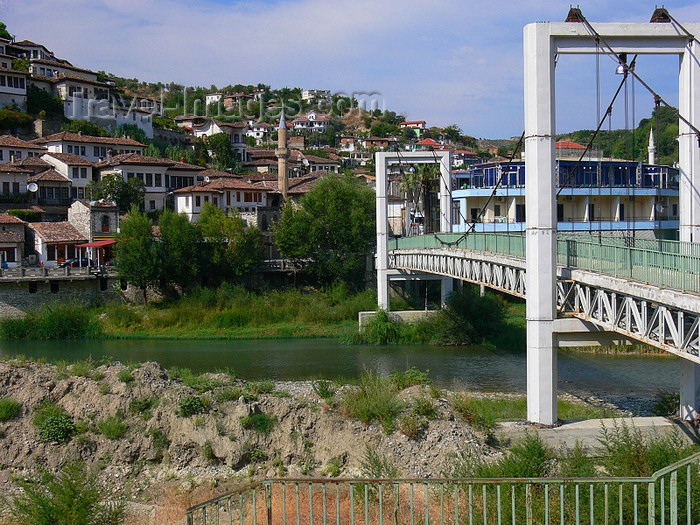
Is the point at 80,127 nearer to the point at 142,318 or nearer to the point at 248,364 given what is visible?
the point at 142,318

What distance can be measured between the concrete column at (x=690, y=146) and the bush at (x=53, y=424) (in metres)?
Result: 15.2

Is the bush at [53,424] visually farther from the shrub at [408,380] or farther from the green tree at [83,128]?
the green tree at [83,128]

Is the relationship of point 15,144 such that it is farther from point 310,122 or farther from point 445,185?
point 310,122

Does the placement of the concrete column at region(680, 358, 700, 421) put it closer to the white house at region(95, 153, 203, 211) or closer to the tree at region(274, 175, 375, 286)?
the tree at region(274, 175, 375, 286)

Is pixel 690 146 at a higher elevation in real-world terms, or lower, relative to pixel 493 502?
higher

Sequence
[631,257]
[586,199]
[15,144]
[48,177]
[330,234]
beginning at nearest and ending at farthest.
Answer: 1. [631,257]
2. [586,199]
3. [330,234]
4. [48,177]
5. [15,144]

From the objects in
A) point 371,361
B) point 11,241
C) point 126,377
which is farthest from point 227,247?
point 126,377

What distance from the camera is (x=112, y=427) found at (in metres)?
17.5

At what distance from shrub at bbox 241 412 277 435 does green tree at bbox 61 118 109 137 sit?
58389 millimetres

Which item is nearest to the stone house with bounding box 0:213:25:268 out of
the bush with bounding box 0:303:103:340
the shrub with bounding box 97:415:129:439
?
the bush with bounding box 0:303:103:340

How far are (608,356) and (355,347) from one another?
11798 mm

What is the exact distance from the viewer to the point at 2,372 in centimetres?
1942

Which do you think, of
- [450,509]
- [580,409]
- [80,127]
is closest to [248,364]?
[580,409]

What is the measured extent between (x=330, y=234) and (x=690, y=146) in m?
30.8
